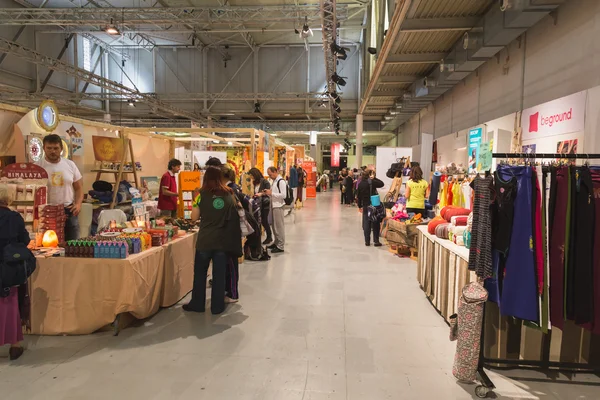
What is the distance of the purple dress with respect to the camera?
9.01 feet

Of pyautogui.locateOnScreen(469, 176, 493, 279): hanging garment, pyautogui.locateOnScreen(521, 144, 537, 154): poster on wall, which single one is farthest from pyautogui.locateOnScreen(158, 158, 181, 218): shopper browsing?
pyautogui.locateOnScreen(521, 144, 537, 154): poster on wall

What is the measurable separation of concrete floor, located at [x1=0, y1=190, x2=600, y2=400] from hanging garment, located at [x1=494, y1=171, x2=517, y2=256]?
0.99m

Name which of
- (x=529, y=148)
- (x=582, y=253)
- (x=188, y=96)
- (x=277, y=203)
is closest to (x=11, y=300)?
(x=582, y=253)

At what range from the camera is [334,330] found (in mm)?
3576

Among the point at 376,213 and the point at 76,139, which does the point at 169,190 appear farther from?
the point at 376,213

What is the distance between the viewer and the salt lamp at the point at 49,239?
371cm

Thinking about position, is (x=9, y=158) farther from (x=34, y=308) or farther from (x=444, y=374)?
(x=444, y=374)

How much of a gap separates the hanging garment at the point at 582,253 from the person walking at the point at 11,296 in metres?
3.76

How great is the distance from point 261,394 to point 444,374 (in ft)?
4.31

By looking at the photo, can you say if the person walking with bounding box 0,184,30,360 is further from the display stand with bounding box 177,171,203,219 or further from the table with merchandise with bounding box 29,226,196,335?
the display stand with bounding box 177,171,203,219

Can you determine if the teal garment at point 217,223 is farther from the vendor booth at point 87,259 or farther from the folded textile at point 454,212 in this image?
the folded textile at point 454,212

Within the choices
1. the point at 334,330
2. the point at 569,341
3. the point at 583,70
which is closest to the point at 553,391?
the point at 569,341

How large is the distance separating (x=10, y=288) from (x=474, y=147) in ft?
20.7

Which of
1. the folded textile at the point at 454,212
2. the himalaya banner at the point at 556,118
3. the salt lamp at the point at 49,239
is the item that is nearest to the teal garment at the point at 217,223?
the salt lamp at the point at 49,239
